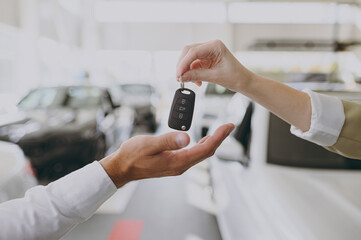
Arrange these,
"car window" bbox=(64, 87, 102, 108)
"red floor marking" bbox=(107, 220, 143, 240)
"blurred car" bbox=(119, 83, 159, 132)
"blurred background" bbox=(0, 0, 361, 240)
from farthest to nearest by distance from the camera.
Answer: "blurred car" bbox=(119, 83, 159, 132)
"car window" bbox=(64, 87, 102, 108)
"red floor marking" bbox=(107, 220, 143, 240)
"blurred background" bbox=(0, 0, 361, 240)

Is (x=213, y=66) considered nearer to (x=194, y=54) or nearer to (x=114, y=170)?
(x=194, y=54)

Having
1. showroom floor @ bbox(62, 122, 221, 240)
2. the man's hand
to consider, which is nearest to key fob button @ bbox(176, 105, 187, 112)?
the man's hand

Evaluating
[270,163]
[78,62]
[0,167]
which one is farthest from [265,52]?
[0,167]

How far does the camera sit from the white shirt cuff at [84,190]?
692 millimetres

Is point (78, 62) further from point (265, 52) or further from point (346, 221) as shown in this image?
point (346, 221)

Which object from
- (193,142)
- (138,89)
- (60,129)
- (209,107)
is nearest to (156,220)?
(60,129)

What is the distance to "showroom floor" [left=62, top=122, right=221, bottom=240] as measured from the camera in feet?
7.61

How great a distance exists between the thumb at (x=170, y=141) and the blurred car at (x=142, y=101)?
20.5 ft

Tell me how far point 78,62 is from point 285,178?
10.2 meters

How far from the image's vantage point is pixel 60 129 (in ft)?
9.55

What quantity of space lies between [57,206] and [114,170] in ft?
0.48

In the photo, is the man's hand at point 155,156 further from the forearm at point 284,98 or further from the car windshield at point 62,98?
the car windshield at point 62,98

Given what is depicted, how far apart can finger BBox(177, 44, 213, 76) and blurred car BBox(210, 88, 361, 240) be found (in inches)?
26.2

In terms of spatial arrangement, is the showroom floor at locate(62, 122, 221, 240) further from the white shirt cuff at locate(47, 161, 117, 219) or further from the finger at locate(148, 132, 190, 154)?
the finger at locate(148, 132, 190, 154)
